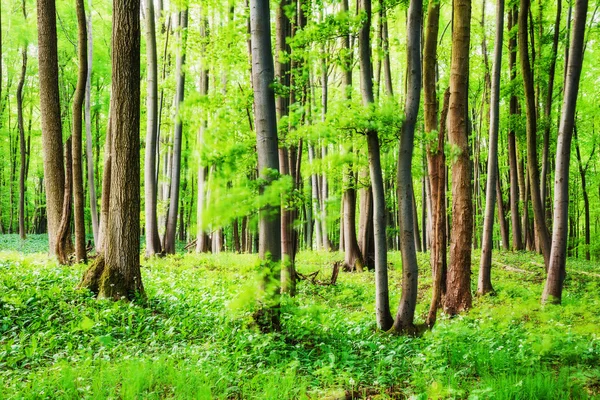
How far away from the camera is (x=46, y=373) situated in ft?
12.1

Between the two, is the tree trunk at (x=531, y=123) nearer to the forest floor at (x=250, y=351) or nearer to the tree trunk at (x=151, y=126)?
the forest floor at (x=250, y=351)

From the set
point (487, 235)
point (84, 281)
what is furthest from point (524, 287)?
point (84, 281)

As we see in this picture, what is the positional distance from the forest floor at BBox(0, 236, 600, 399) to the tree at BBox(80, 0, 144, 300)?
51 cm

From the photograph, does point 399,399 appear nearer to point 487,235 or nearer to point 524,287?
point 487,235

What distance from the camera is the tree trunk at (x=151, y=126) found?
12578 mm

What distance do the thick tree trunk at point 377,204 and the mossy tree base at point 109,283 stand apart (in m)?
3.79

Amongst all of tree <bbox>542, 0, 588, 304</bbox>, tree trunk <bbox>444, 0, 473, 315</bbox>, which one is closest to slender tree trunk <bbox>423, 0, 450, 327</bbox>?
tree trunk <bbox>444, 0, 473, 315</bbox>

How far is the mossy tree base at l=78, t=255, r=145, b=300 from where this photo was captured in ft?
21.2

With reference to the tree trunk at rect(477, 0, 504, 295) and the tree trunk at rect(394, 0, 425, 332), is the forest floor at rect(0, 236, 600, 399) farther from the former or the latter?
the tree trunk at rect(477, 0, 504, 295)

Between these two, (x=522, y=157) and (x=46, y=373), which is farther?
(x=522, y=157)

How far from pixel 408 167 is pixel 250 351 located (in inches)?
139

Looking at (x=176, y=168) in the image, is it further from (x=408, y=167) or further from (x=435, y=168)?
(x=408, y=167)

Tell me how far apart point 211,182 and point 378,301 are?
3.44m

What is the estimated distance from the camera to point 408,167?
632 cm
